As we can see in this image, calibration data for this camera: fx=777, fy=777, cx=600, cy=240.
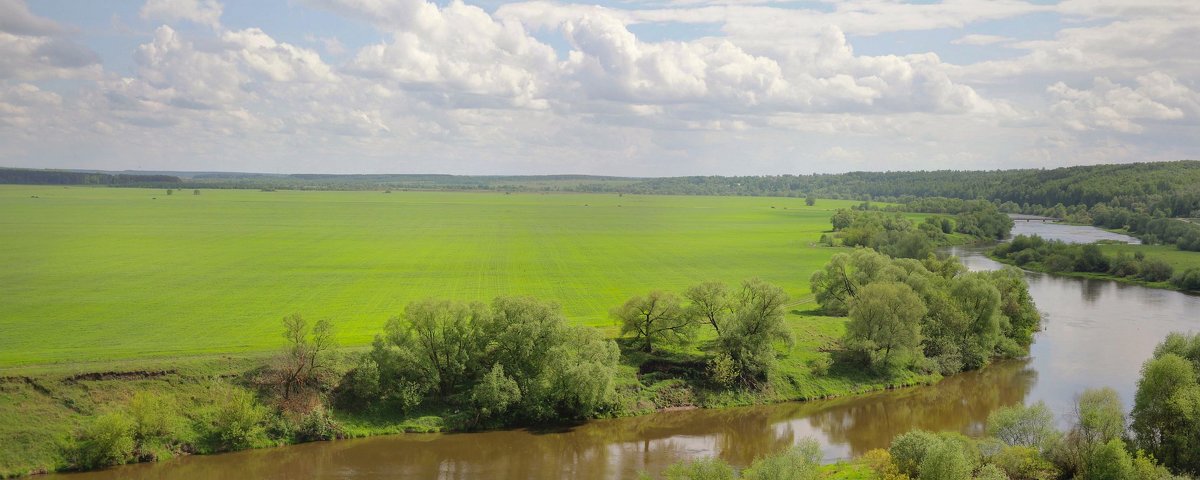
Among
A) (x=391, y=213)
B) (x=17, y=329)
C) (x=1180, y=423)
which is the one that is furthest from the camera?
(x=391, y=213)

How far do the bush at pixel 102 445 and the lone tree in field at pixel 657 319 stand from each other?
29.3m

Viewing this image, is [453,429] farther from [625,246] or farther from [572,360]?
[625,246]

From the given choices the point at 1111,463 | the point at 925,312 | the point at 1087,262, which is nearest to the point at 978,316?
the point at 925,312

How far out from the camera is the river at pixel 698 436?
38625mm

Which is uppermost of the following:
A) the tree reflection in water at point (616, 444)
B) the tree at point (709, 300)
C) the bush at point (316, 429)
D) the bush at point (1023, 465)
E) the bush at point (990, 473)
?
the tree at point (709, 300)

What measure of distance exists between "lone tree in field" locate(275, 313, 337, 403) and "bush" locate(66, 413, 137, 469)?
7.95 m

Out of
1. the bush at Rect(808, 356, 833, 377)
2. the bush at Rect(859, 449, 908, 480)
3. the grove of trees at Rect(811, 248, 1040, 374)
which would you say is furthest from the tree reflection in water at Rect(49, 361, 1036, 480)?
the bush at Rect(859, 449, 908, 480)

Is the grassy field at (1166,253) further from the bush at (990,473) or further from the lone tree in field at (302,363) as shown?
the lone tree in field at (302,363)

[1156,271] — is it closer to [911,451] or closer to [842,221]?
[842,221]

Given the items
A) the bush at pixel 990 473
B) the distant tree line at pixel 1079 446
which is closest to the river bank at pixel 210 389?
the distant tree line at pixel 1079 446

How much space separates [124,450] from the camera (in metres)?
38.1

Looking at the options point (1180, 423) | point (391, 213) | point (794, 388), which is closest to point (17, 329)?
point (794, 388)

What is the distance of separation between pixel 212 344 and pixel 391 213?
147m

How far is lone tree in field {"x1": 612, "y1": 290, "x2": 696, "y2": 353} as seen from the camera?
52.9 meters
